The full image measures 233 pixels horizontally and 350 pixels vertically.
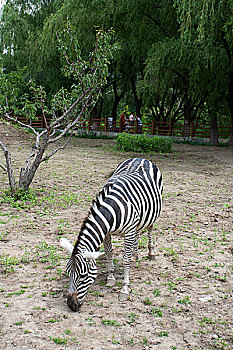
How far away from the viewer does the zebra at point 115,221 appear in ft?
11.1

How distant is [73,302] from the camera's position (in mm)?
3412

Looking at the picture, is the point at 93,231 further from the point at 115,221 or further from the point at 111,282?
the point at 111,282

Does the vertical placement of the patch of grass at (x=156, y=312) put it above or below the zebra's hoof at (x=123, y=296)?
below

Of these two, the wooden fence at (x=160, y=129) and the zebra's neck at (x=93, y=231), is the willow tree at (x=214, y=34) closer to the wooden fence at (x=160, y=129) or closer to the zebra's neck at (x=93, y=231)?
the wooden fence at (x=160, y=129)

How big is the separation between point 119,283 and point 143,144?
11.9 m

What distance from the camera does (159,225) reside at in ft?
20.4

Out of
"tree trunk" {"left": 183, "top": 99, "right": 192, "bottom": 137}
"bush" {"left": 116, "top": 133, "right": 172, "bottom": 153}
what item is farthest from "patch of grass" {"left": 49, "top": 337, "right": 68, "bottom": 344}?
"tree trunk" {"left": 183, "top": 99, "right": 192, "bottom": 137}

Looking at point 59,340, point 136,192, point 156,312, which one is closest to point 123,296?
point 156,312

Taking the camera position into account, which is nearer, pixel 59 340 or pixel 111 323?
pixel 59 340

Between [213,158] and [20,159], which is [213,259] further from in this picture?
[213,158]

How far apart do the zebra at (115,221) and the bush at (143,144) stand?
10807 mm

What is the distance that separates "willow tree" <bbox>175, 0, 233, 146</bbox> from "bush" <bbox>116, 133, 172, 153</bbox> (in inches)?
144

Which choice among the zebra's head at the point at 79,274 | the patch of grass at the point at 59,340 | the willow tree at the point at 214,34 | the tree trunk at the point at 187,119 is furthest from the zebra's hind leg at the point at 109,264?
the tree trunk at the point at 187,119

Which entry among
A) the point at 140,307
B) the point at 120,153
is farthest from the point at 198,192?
the point at 120,153
